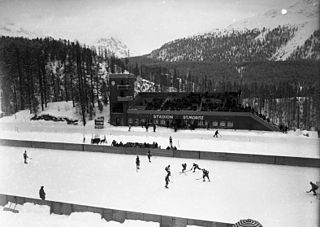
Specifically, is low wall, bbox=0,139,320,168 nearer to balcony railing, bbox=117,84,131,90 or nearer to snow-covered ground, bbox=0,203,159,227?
snow-covered ground, bbox=0,203,159,227

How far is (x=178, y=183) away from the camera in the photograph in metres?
5.52

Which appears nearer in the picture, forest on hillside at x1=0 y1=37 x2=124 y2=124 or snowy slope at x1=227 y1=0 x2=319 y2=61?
snowy slope at x1=227 y1=0 x2=319 y2=61

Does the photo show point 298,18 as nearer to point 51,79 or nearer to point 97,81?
point 97,81

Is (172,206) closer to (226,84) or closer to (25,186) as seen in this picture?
(25,186)

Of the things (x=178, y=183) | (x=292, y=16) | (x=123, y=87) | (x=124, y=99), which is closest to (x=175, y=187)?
(x=178, y=183)

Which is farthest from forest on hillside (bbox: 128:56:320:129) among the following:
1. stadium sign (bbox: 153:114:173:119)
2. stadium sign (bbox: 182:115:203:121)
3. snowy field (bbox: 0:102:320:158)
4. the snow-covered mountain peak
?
the snow-covered mountain peak

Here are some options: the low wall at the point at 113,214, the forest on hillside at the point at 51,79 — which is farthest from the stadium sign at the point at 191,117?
the low wall at the point at 113,214

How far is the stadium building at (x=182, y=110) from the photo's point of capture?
11164 mm

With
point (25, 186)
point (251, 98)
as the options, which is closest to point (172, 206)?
point (25, 186)

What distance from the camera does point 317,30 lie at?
2.75 m

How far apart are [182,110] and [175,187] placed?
6880 mm

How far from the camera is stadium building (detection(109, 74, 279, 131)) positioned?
1116 cm

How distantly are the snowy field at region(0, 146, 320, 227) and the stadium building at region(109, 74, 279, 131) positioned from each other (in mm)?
4769

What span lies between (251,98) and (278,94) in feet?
14.4
